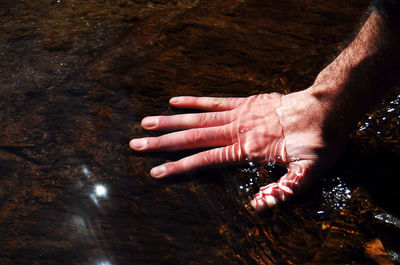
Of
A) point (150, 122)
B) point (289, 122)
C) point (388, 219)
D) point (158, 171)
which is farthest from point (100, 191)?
point (388, 219)

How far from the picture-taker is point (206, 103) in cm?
235

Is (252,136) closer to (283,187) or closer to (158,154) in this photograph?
(283,187)

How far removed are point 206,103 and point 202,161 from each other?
489mm

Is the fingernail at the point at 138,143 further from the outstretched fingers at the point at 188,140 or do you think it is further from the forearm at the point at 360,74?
the forearm at the point at 360,74

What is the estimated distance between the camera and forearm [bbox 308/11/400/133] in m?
1.73

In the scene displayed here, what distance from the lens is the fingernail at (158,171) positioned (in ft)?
6.49

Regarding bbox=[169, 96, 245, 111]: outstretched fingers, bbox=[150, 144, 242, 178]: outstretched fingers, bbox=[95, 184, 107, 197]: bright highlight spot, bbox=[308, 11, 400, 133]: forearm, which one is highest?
bbox=[308, 11, 400, 133]: forearm

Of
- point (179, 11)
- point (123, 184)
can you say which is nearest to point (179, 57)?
point (179, 11)

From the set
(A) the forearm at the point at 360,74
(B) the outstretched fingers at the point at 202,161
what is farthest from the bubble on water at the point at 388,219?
(B) the outstretched fingers at the point at 202,161

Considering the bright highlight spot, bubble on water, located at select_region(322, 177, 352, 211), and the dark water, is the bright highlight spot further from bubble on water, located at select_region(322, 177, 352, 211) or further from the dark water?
bubble on water, located at select_region(322, 177, 352, 211)

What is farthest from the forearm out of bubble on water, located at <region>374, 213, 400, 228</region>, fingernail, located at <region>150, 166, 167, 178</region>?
fingernail, located at <region>150, 166, 167, 178</region>

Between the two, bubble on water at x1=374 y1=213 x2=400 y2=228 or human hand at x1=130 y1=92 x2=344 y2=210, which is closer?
bubble on water at x1=374 y1=213 x2=400 y2=228

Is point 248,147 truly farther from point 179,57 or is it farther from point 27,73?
point 27,73

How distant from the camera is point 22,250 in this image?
1670mm
